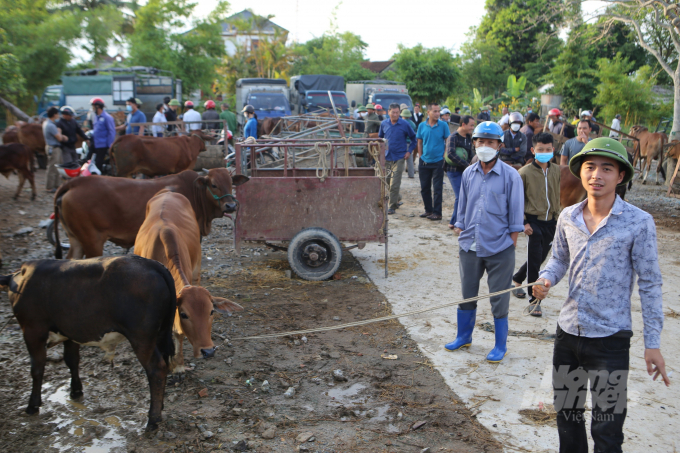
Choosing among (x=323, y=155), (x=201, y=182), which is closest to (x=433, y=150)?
(x=323, y=155)

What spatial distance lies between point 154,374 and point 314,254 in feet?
10.7

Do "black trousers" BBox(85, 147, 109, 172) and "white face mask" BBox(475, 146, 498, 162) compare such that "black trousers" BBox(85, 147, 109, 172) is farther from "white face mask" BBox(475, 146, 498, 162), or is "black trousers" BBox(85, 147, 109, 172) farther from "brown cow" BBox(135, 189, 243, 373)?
"white face mask" BBox(475, 146, 498, 162)

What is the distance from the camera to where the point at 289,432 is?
364cm

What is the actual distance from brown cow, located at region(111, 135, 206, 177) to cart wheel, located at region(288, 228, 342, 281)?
565cm

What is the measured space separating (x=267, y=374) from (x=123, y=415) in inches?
44.9

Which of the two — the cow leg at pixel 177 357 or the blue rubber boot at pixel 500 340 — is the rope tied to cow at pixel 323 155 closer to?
the blue rubber boot at pixel 500 340

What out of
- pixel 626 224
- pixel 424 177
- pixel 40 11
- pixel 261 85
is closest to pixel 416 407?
pixel 626 224

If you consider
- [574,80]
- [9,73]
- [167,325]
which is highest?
[574,80]

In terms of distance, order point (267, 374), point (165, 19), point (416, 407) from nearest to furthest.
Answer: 1. point (416, 407)
2. point (267, 374)
3. point (165, 19)

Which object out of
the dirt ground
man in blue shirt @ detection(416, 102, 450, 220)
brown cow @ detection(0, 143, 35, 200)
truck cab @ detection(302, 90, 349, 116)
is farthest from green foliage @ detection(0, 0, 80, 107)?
the dirt ground

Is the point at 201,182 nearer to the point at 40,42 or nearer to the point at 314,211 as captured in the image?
the point at 314,211

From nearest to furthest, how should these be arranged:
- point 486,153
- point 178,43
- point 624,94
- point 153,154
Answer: point 486,153
point 153,154
point 624,94
point 178,43

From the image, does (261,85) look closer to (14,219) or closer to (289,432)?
(14,219)

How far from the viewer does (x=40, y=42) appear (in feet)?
77.8
